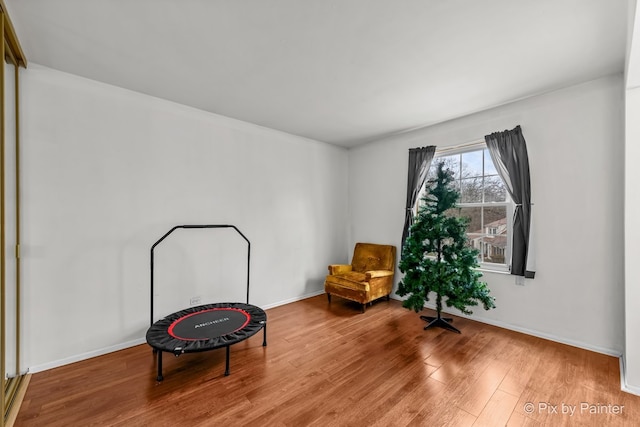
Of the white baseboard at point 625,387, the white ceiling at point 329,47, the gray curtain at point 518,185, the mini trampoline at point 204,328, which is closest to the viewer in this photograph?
the white ceiling at point 329,47

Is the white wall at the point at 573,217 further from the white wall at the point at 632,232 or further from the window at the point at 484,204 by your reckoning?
the white wall at the point at 632,232

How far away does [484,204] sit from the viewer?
140 inches

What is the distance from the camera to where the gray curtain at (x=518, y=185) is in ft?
10.1

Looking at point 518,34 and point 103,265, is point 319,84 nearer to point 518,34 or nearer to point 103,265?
point 518,34

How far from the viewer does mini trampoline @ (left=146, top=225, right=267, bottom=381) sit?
7.39 ft

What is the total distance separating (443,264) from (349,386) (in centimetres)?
178

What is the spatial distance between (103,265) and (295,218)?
2478mm

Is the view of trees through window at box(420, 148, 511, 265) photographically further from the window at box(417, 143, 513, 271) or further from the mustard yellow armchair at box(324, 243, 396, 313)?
the mustard yellow armchair at box(324, 243, 396, 313)

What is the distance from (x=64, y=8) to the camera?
1787 mm

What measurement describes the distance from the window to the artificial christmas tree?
42cm

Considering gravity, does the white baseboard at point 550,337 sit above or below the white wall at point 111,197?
below

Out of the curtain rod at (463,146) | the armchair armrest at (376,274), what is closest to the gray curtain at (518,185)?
the curtain rod at (463,146)

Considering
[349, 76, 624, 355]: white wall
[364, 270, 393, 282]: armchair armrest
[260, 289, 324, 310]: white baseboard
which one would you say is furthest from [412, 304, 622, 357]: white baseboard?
[260, 289, 324, 310]: white baseboard

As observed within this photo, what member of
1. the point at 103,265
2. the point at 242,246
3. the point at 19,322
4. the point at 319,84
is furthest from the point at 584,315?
the point at 19,322
